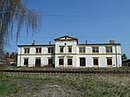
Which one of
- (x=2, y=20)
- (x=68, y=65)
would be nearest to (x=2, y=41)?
(x=2, y=20)

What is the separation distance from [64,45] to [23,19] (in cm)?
4079

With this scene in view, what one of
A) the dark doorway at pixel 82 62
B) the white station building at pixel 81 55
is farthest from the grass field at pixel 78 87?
the dark doorway at pixel 82 62

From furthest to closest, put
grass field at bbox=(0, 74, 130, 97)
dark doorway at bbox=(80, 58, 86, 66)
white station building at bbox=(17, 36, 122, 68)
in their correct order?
dark doorway at bbox=(80, 58, 86, 66), white station building at bbox=(17, 36, 122, 68), grass field at bbox=(0, 74, 130, 97)

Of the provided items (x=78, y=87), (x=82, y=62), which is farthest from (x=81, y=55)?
(x=78, y=87)

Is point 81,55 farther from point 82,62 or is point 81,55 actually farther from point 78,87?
point 78,87

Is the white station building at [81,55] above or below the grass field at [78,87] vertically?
above

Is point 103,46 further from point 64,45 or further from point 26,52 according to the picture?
point 26,52

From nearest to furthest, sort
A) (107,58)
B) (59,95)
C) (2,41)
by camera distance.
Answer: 1. (2,41)
2. (59,95)
3. (107,58)

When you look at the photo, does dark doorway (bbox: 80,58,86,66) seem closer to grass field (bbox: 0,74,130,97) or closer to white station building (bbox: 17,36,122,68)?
white station building (bbox: 17,36,122,68)

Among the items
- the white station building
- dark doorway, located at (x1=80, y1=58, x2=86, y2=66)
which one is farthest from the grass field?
dark doorway, located at (x1=80, y1=58, x2=86, y2=66)

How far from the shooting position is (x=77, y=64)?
48.0 m

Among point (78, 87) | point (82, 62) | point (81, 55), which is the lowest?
point (78, 87)

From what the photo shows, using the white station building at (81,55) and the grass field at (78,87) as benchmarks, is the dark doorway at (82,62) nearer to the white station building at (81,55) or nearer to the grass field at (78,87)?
the white station building at (81,55)

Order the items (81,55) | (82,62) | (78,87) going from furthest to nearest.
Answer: (82,62) → (81,55) → (78,87)
